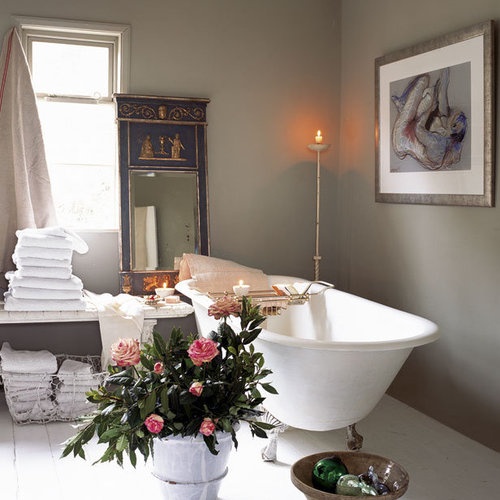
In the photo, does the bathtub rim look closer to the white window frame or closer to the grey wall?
the grey wall

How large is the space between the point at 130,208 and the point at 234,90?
3.50ft

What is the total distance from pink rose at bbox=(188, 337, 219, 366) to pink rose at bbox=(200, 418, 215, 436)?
0.21 meters

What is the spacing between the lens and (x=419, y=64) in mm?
4422

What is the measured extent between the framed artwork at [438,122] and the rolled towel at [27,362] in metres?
2.21

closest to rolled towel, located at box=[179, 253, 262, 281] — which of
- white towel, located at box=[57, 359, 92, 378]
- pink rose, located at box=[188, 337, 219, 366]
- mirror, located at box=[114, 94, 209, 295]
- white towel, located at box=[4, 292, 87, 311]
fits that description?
mirror, located at box=[114, 94, 209, 295]

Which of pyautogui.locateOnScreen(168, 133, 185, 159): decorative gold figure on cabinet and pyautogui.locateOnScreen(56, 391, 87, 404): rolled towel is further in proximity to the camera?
pyautogui.locateOnScreen(168, 133, 185, 159): decorative gold figure on cabinet

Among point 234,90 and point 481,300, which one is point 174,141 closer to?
point 234,90

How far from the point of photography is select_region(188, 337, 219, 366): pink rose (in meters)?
2.88

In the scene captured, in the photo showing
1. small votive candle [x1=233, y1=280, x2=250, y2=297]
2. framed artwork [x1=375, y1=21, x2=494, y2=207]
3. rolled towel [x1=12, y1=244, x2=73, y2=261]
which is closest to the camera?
framed artwork [x1=375, y1=21, x2=494, y2=207]

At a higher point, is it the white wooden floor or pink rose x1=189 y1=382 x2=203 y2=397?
pink rose x1=189 y1=382 x2=203 y2=397

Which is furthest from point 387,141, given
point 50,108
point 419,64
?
point 50,108

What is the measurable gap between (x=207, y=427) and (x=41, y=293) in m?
1.76

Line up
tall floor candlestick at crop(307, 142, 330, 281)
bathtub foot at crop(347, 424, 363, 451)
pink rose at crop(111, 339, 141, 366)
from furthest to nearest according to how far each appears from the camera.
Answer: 1. tall floor candlestick at crop(307, 142, 330, 281)
2. bathtub foot at crop(347, 424, 363, 451)
3. pink rose at crop(111, 339, 141, 366)

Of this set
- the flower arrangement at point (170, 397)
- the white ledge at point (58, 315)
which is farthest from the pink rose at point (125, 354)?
the white ledge at point (58, 315)
